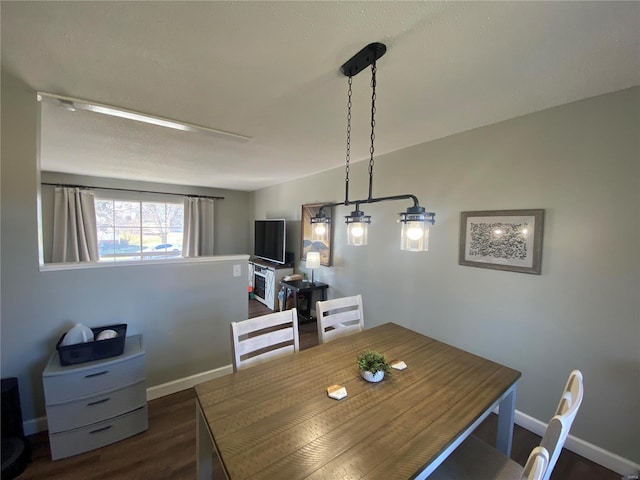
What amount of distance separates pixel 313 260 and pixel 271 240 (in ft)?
4.93

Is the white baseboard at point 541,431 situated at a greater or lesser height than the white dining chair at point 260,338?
lesser

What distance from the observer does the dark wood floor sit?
5.02ft

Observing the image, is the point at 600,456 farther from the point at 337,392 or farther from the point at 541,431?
the point at 337,392

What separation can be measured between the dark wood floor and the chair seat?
0.85 metres

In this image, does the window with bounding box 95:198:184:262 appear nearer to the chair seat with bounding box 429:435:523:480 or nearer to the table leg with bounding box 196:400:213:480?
the table leg with bounding box 196:400:213:480

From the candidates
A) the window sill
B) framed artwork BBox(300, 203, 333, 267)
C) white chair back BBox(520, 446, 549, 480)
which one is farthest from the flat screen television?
white chair back BBox(520, 446, 549, 480)

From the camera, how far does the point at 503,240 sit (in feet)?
6.57

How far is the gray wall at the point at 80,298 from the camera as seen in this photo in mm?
1642

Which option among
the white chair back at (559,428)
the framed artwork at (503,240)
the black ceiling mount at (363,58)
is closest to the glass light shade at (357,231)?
the black ceiling mount at (363,58)

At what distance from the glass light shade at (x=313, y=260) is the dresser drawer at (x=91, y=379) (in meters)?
2.40

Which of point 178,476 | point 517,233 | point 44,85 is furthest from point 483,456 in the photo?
point 44,85

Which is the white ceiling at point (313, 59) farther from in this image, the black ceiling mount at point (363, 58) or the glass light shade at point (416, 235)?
the glass light shade at point (416, 235)

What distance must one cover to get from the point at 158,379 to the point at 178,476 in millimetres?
940

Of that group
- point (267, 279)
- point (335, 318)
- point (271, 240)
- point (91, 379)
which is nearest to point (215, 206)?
point (271, 240)
